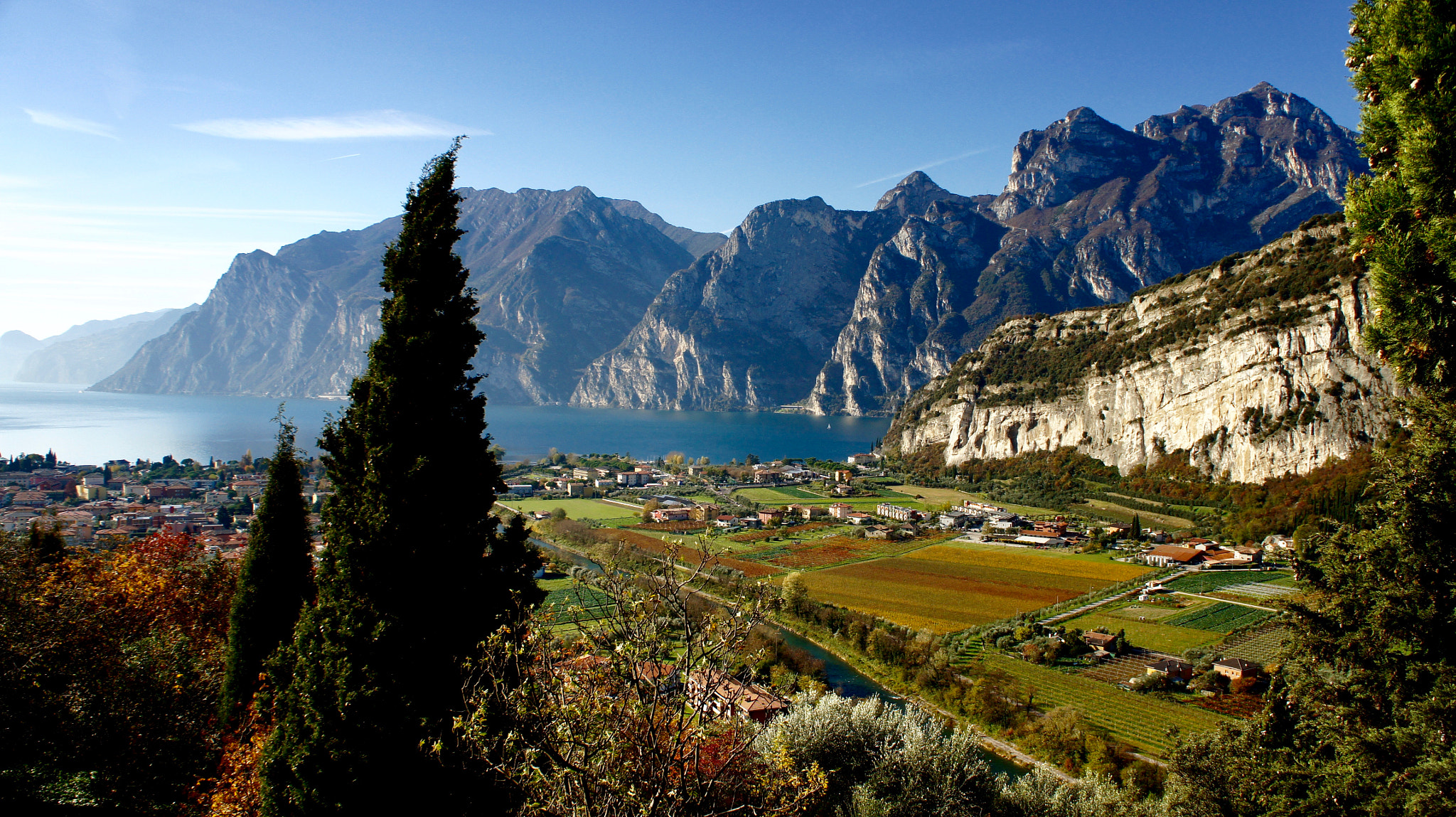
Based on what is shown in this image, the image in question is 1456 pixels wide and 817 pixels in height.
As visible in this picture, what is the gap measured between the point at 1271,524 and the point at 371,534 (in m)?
54.4

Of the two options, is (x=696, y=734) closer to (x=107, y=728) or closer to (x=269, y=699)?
(x=269, y=699)

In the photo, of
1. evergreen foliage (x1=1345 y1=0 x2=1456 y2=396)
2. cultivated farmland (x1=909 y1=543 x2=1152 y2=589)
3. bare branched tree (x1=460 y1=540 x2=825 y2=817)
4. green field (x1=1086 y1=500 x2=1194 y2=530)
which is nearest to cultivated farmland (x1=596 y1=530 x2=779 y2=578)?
cultivated farmland (x1=909 y1=543 x2=1152 y2=589)

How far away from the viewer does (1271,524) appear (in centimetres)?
4484

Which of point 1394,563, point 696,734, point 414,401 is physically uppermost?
point 414,401

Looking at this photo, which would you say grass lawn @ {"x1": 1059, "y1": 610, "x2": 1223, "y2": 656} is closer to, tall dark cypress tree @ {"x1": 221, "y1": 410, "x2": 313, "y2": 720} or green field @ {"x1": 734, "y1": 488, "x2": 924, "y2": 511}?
tall dark cypress tree @ {"x1": 221, "y1": 410, "x2": 313, "y2": 720}

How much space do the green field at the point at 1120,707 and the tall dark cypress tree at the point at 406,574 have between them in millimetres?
18788

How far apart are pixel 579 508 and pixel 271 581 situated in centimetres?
5536

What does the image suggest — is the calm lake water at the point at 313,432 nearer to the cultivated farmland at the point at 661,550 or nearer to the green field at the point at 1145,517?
the cultivated farmland at the point at 661,550

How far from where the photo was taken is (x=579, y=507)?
66.2 m

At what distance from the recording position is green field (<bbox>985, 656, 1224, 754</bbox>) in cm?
2059

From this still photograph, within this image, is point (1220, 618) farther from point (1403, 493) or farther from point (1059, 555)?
point (1403, 493)

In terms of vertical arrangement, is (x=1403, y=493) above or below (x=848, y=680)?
above

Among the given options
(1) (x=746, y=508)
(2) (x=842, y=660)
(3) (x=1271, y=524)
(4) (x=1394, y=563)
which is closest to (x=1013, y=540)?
(3) (x=1271, y=524)

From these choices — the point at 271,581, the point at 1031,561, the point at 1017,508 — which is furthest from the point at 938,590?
the point at 271,581
